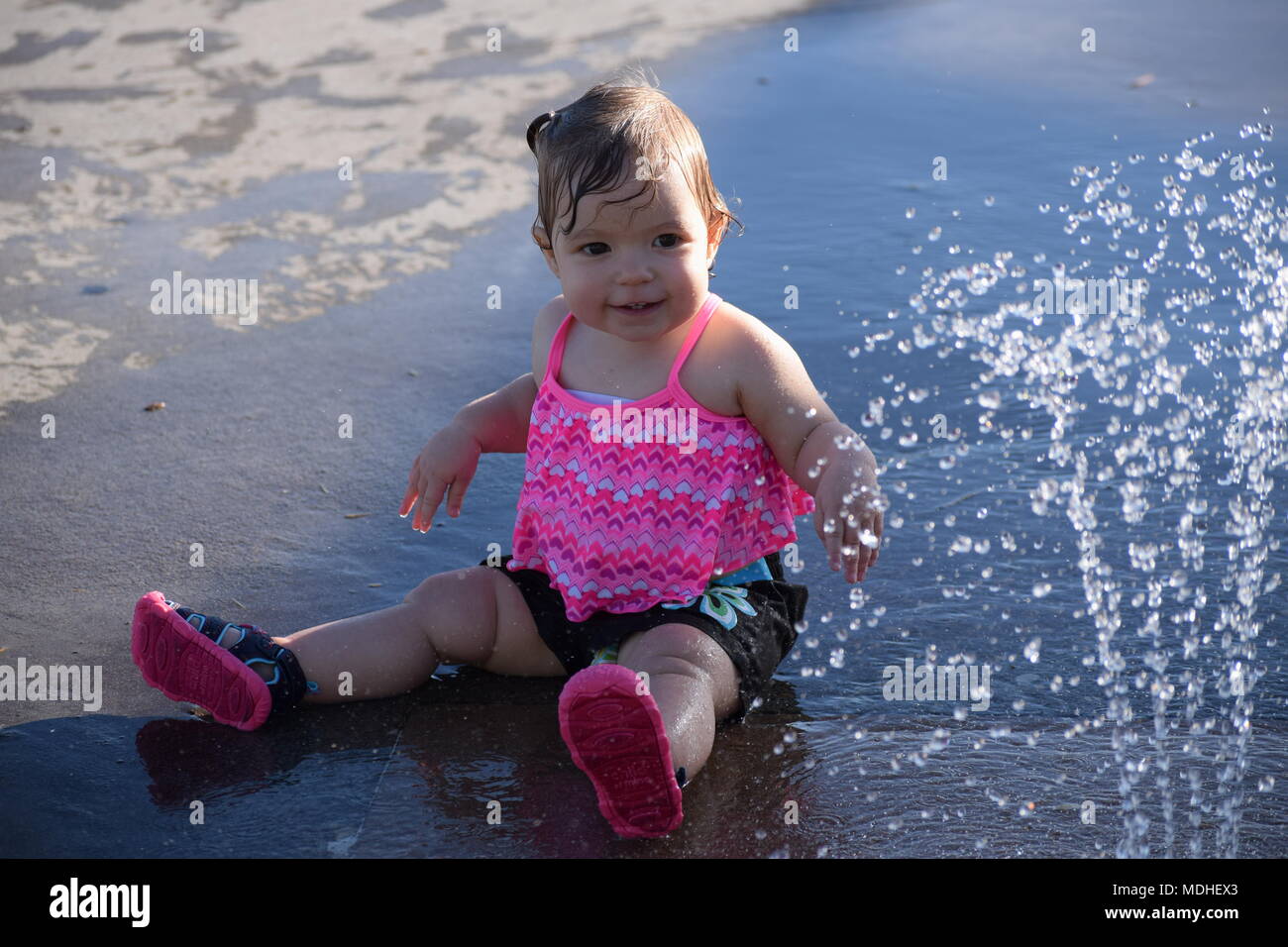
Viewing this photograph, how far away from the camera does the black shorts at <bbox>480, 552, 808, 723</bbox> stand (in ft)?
7.70

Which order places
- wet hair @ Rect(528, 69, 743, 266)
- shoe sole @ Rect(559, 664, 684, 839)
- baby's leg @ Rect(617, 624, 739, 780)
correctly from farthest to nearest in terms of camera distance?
wet hair @ Rect(528, 69, 743, 266)
baby's leg @ Rect(617, 624, 739, 780)
shoe sole @ Rect(559, 664, 684, 839)

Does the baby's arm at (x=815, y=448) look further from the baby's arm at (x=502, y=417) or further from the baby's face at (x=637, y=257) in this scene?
the baby's arm at (x=502, y=417)

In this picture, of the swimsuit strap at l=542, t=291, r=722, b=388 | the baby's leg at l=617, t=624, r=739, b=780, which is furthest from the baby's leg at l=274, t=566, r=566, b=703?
the swimsuit strap at l=542, t=291, r=722, b=388

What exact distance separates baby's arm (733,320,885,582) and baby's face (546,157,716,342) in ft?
0.52

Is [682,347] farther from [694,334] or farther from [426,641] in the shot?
[426,641]

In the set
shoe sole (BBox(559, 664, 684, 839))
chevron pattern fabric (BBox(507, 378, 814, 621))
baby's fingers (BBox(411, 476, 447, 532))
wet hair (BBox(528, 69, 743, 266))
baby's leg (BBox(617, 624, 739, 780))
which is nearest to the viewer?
shoe sole (BBox(559, 664, 684, 839))

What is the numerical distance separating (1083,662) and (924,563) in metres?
0.44

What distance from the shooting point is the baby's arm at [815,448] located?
222 centimetres

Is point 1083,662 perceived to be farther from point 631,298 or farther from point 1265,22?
point 1265,22

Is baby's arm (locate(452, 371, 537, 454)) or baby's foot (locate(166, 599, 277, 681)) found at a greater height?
baby's arm (locate(452, 371, 537, 454))

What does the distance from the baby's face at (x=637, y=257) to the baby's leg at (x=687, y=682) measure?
21.3 inches

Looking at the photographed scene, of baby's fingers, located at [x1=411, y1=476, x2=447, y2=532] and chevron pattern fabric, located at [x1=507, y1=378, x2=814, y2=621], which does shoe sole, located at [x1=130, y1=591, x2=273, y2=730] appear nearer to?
baby's fingers, located at [x1=411, y1=476, x2=447, y2=532]

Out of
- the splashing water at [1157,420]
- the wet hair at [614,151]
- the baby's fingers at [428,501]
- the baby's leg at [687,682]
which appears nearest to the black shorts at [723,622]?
the baby's leg at [687,682]
